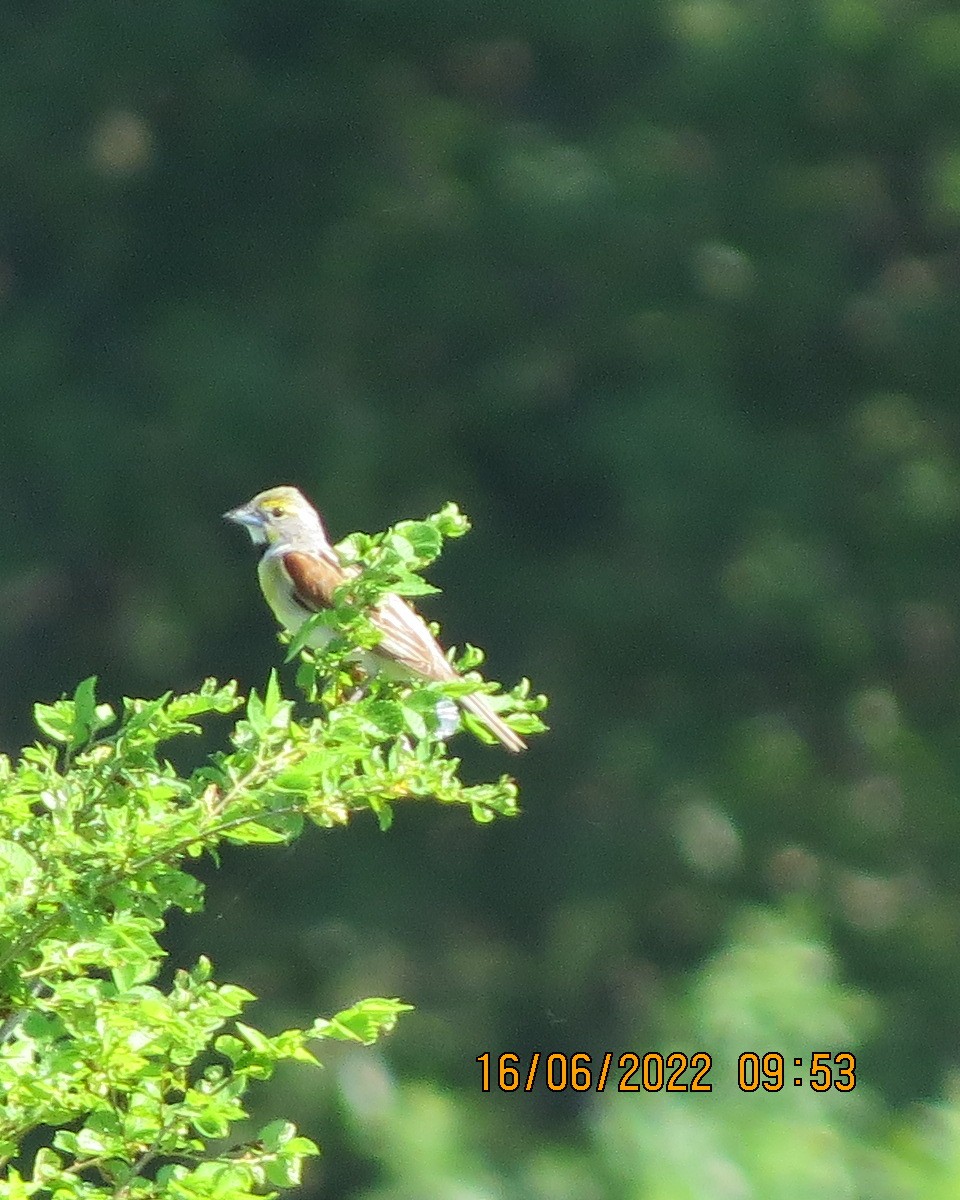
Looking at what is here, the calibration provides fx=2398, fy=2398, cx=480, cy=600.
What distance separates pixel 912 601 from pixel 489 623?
247cm

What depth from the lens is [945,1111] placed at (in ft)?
37.9

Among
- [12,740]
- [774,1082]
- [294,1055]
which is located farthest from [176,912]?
[294,1055]

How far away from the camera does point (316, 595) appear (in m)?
5.21

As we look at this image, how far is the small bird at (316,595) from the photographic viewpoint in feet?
13.4

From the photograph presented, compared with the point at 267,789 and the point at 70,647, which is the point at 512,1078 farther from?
the point at 267,789
